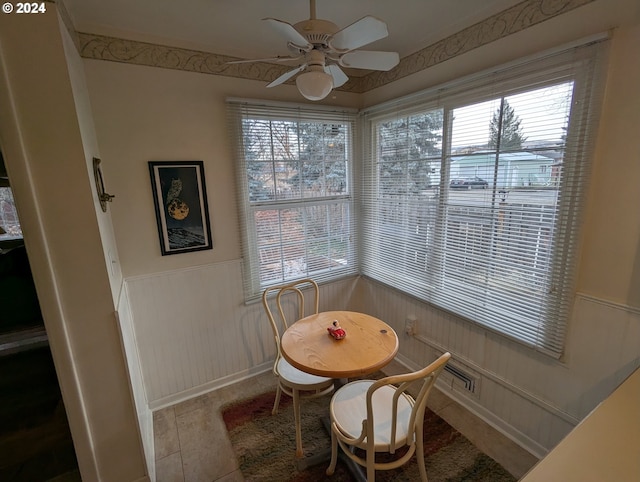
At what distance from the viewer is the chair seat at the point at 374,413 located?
1.36m

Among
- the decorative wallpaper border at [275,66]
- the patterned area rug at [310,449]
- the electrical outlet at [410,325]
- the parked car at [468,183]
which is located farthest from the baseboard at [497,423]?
the decorative wallpaper border at [275,66]

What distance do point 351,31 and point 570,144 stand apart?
124 centimetres

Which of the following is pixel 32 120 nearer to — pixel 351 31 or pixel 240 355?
pixel 351 31

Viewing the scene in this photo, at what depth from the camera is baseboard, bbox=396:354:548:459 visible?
5.81 ft

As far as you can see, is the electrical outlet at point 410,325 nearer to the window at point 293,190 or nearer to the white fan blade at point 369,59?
the window at point 293,190

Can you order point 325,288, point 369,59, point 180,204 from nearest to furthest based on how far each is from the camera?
point 369,59 → point 180,204 → point 325,288

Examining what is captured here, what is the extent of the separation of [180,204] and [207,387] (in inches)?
60.6

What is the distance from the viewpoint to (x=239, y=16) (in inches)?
68.3

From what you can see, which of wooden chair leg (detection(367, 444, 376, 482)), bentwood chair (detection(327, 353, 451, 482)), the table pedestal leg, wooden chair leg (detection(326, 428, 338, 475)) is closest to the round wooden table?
bentwood chair (detection(327, 353, 451, 482))

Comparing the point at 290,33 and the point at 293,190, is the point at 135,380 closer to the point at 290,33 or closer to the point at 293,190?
the point at 293,190

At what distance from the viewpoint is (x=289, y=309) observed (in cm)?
273

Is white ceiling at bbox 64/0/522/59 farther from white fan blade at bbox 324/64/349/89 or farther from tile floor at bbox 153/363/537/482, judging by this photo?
tile floor at bbox 153/363/537/482

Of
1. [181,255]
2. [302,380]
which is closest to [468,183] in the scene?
[302,380]

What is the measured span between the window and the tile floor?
0.93m
